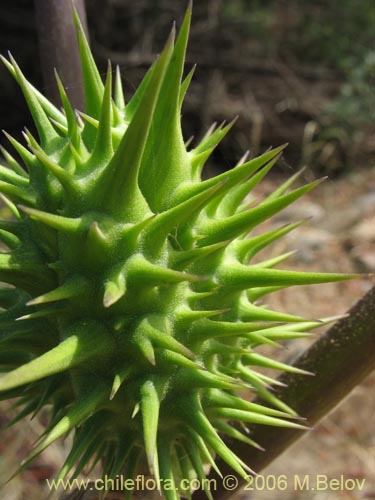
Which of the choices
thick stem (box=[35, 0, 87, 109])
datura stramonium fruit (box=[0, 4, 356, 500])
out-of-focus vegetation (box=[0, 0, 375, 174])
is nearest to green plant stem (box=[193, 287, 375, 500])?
datura stramonium fruit (box=[0, 4, 356, 500])

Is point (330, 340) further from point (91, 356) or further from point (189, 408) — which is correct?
point (91, 356)

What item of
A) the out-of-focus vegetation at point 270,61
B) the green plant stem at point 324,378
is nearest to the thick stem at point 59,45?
the green plant stem at point 324,378

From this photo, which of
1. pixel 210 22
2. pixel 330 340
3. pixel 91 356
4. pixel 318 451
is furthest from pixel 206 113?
pixel 91 356

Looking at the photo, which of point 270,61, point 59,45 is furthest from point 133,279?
point 270,61

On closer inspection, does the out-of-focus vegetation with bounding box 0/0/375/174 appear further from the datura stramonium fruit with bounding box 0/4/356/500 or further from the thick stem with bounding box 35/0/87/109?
the datura stramonium fruit with bounding box 0/4/356/500

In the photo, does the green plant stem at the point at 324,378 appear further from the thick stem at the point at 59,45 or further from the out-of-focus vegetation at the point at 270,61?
the out-of-focus vegetation at the point at 270,61

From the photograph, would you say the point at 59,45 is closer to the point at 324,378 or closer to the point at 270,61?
the point at 324,378
